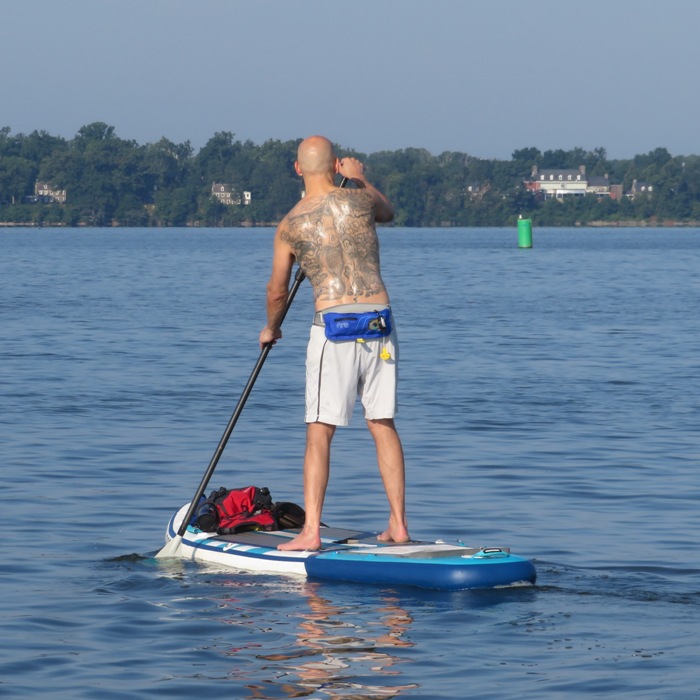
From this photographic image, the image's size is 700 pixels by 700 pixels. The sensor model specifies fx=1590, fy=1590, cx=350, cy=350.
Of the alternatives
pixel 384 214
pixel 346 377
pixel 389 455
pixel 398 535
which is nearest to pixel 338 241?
pixel 384 214

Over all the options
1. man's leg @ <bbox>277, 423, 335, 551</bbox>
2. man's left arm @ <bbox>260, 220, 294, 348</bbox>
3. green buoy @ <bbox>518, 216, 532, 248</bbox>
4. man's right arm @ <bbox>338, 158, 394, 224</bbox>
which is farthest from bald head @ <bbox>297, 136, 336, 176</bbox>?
green buoy @ <bbox>518, 216, 532, 248</bbox>

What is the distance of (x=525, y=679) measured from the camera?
21.4ft

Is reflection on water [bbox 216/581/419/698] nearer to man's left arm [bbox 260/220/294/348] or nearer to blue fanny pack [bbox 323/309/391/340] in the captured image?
blue fanny pack [bbox 323/309/391/340]

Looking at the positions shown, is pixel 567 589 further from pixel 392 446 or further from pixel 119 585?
pixel 119 585

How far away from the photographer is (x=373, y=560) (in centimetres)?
805

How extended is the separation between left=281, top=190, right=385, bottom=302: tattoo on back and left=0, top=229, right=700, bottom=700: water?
5.03 feet

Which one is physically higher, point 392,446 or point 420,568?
point 392,446

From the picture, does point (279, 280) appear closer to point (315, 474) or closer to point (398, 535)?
point (315, 474)

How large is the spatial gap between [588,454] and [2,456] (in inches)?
189

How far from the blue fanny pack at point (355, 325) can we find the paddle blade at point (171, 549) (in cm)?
163

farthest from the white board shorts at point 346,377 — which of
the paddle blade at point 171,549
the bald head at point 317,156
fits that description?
the paddle blade at point 171,549

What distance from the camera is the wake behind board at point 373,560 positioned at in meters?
7.88

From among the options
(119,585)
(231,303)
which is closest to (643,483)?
(119,585)

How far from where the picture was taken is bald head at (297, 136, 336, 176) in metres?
8.09
